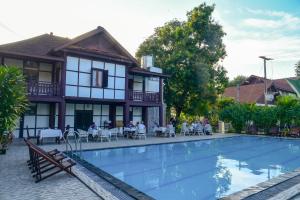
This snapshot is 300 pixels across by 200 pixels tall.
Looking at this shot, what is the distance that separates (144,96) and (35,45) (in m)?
9.07

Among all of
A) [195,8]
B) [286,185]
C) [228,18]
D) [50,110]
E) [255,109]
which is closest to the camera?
[286,185]

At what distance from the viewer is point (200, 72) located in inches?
1014

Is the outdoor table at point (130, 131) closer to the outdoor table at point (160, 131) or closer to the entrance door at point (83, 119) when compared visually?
the outdoor table at point (160, 131)

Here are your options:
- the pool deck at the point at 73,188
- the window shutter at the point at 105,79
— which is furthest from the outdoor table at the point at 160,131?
the pool deck at the point at 73,188

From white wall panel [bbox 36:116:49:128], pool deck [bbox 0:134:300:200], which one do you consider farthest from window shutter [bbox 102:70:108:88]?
pool deck [bbox 0:134:300:200]

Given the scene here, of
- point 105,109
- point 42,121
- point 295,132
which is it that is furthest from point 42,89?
point 295,132

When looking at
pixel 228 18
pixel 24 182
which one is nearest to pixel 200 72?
pixel 228 18

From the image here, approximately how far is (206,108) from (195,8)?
10.8 m

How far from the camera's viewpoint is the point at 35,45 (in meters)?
19.0

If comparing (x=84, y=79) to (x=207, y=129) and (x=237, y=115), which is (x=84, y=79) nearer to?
(x=207, y=129)

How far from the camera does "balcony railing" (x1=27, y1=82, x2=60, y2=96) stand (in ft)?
52.8

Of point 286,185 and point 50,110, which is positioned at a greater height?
point 50,110

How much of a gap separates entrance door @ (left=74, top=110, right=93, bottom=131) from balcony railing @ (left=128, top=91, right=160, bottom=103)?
3.46m

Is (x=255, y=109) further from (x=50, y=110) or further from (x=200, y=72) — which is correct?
(x=50, y=110)
